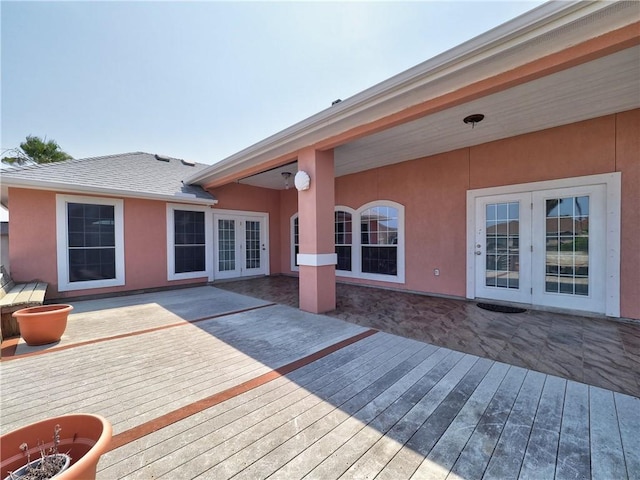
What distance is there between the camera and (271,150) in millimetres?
4949

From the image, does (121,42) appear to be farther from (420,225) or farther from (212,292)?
(420,225)

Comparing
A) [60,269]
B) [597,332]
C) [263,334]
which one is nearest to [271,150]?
[263,334]

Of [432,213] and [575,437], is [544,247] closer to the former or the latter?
[432,213]

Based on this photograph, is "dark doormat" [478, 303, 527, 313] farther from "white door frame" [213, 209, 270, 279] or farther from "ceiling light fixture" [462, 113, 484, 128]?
"white door frame" [213, 209, 270, 279]

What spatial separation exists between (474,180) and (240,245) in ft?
22.1

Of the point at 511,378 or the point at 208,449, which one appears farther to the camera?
the point at 511,378

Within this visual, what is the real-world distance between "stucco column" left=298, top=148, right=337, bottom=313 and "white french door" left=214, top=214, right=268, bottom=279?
432 cm

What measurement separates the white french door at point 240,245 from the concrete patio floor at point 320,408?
190 inches

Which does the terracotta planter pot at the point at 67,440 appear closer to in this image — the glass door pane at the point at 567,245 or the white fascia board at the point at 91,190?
the white fascia board at the point at 91,190

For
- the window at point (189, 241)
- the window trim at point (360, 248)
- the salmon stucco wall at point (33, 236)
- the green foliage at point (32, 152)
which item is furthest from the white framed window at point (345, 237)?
the green foliage at point (32, 152)

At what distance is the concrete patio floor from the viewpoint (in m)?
1.50

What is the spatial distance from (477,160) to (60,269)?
895cm

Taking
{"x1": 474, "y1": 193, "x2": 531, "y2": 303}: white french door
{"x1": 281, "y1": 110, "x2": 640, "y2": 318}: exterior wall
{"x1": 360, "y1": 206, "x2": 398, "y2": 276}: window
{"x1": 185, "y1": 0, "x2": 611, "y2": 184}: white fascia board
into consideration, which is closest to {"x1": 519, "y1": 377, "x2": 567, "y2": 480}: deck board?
{"x1": 185, "y1": 0, "x2": 611, "y2": 184}: white fascia board

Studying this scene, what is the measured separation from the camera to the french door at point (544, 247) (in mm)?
4234
